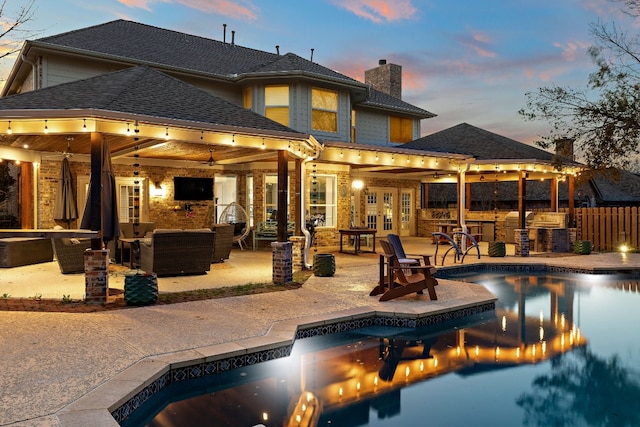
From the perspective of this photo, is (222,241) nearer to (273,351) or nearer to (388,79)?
(273,351)

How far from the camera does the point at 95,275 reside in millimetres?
6844

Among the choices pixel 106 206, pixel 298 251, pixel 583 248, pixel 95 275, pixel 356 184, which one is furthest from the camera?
pixel 356 184

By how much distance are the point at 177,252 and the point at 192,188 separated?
569 cm

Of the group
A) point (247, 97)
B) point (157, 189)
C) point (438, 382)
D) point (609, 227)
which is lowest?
point (438, 382)

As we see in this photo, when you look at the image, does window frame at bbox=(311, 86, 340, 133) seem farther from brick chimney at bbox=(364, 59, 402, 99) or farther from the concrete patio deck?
brick chimney at bbox=(364, 59, 402, 99)

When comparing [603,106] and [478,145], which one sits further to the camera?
[478,145]

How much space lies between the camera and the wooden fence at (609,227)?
16281 millimetres

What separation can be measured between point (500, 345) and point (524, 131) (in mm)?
25642

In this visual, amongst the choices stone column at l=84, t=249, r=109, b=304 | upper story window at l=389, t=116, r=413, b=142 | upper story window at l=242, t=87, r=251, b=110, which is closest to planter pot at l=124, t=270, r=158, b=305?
stone column at l=84, t=249, r=109, b=304

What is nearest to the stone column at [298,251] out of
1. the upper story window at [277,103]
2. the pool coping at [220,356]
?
the pool coping at [220,356]

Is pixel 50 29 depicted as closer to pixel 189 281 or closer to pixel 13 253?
pixel 13 253

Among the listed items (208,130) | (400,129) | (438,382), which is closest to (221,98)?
(208,130)

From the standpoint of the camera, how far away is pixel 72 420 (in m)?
3.12

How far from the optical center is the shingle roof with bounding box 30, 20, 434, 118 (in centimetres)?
1247
